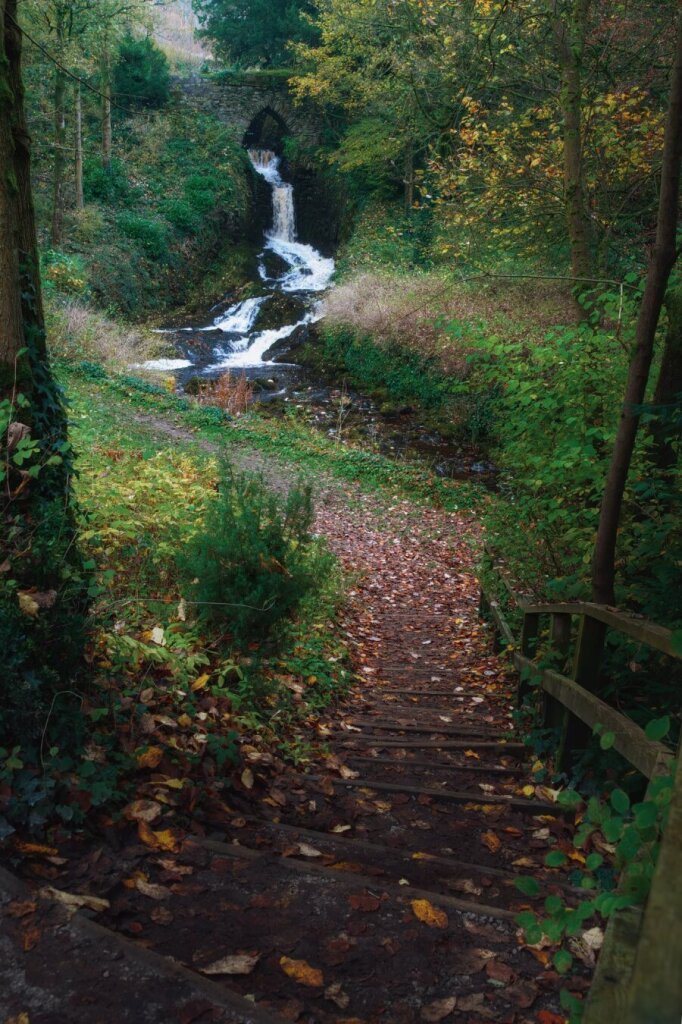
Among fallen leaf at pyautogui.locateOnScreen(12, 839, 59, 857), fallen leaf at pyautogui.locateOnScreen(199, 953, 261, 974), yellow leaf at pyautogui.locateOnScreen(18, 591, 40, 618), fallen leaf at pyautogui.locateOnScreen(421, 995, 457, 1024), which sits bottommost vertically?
fallen leaf at pyautogui.locateOnScreen(421, 995, 457, 1024)

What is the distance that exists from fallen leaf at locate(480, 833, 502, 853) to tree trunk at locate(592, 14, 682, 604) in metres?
1.61

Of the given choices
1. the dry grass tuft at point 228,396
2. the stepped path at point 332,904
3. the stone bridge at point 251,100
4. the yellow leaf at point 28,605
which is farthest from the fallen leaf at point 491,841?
the stone bridge at point 251,100

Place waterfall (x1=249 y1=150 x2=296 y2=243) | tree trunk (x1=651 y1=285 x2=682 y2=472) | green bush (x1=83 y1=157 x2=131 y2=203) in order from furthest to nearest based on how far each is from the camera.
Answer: waterfall (x1=249 y1=150 x2=296 y2=243) < green bush (x1=83 y1=157 x2=131 y2=203) < tree trunk (x1=651 y1=285 x2=682 y2=472)

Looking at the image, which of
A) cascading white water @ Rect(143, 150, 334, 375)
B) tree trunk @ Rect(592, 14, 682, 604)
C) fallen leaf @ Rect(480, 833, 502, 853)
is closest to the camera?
fallen leaf @ Rect(480, 833, 502, 853)

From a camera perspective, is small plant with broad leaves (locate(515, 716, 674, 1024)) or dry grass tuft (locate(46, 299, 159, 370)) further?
dry grass tuft (locate(46, 299, 159, 370))

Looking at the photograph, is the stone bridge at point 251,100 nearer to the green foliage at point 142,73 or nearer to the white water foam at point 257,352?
the green foliage at point 142,73

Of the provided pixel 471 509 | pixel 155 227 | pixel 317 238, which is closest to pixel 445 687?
pixel 471 509

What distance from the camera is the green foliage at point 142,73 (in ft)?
97.8

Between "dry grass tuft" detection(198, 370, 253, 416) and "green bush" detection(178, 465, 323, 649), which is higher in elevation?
"green bush" detection(178, 465, 323, 649)

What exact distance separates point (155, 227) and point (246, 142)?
11768 millimetres

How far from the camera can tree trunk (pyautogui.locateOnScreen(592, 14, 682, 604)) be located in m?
4.00

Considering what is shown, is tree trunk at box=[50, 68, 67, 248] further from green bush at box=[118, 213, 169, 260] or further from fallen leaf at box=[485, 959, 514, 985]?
fallen leaf at box=[485, 959, 514, 985]

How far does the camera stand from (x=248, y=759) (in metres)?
4.01

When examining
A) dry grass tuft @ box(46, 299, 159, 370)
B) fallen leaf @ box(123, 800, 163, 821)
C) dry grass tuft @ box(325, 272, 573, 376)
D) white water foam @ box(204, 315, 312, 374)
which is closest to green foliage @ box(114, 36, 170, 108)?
white water foam @ box(204, 315, 312, 374)
